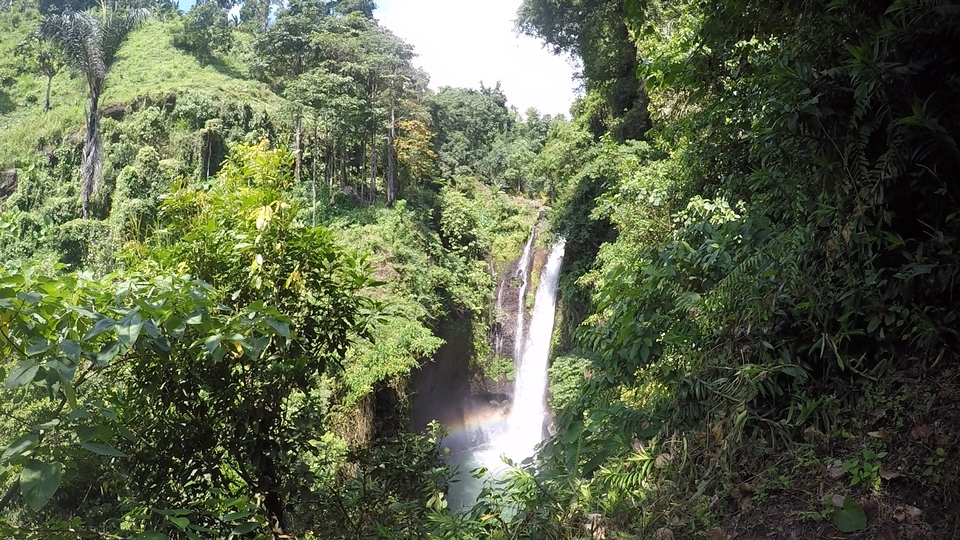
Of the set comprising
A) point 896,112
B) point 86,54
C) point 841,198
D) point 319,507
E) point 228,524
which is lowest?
point 319,507

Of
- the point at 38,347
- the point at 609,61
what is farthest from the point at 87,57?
the point at 38,347

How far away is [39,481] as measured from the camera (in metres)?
1.05

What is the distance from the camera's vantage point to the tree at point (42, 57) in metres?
24.3

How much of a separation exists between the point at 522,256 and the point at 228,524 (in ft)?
56.4

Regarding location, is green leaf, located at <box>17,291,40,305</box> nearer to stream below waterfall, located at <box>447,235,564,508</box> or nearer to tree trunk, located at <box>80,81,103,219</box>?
stream below waterfall, located at <box>447,235,564,508</box>

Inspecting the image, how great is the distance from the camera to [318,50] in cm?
1794

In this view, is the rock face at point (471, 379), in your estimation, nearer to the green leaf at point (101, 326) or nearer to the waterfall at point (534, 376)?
the waterfall at point (534, 376)

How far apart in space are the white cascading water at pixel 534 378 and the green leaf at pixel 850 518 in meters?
12.6

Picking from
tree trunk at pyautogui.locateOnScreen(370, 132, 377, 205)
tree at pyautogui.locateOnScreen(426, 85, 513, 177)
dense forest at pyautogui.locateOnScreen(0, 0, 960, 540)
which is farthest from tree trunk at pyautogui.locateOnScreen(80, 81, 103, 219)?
dense forest at pyautogui.locateOnScreen(0, 0, 960, 540)

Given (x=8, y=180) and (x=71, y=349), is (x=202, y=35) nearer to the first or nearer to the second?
(x=8, y=180)

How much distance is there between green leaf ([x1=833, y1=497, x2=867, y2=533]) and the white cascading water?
12.6 meters

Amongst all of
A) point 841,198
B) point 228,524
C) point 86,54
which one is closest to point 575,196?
point 841,198

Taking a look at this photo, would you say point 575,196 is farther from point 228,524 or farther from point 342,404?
point 228,524

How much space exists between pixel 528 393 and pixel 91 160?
1521 cm
